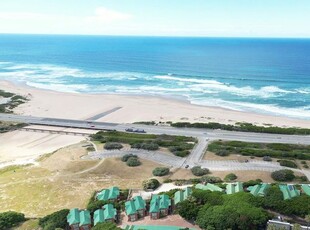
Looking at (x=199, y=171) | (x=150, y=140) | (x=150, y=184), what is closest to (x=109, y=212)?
(x=150, y=184)

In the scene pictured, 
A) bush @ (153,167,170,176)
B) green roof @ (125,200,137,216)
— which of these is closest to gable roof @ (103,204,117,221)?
green roof @ (125,200,137,216)

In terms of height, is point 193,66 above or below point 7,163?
above

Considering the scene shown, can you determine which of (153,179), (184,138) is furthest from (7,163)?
(184,138)

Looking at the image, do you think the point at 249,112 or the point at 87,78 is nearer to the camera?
the point at 249,112

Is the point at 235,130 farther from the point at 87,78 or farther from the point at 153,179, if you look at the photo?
the point at 87,78

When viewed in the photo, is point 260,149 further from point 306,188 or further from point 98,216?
point 98,216

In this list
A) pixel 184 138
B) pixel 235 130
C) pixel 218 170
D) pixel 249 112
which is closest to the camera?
pixel 218 170
